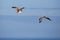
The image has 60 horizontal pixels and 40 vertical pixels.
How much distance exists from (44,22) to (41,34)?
0.16 m

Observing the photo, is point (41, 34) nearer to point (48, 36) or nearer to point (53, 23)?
point (48, 36)

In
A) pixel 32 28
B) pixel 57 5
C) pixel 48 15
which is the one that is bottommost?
pixel 32 28

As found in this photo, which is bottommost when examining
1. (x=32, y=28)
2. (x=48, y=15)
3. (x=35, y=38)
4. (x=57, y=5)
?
(x=35, y=38)

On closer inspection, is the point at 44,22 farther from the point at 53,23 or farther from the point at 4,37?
the point at 4,37

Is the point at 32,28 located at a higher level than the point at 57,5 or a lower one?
lower

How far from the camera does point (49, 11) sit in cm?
131

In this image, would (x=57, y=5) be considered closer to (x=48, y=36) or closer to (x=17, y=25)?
(x=48, y=36)

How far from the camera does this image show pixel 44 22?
50.9 inches

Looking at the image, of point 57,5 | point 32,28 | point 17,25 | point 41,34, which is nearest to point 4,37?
point 17,25

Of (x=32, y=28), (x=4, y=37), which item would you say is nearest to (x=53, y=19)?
(x=32, y=28)

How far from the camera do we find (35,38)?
1.32 meters

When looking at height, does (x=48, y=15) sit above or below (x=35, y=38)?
above

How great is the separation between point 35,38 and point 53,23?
0.30m

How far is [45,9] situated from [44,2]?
91mm
